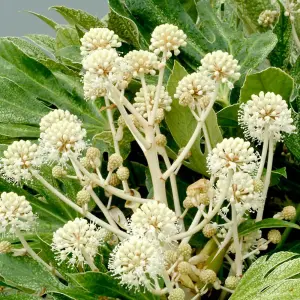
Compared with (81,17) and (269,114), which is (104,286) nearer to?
(269,114)

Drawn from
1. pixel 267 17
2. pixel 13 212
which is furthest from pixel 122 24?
pixel 13 212

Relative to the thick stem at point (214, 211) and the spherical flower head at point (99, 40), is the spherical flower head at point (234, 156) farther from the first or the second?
the spherical flower head at point (99, 40)

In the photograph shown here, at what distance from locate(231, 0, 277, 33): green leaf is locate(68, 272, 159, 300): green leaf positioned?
0.47m

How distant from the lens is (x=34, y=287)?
62 centimetres

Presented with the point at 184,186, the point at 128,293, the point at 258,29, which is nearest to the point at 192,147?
the point at 184,186

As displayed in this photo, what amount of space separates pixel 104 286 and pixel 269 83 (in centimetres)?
26

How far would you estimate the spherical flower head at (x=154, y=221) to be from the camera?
0.53 meters

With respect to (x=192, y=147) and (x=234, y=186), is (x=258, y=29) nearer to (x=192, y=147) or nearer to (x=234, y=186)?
(x=192, y=147)

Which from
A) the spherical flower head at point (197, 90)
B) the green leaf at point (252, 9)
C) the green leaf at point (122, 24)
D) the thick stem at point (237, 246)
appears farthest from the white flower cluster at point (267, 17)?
the thick stem at point (237, 246)

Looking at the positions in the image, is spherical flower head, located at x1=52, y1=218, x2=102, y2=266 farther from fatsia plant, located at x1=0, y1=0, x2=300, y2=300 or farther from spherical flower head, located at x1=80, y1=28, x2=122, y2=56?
spherical flower head, located at x1=80, y1=28, x2=122, y2=56

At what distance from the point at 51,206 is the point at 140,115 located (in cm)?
19

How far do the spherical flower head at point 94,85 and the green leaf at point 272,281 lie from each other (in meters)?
0.21

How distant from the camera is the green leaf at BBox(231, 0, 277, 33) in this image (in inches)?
34.8

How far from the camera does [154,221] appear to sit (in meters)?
0.53
